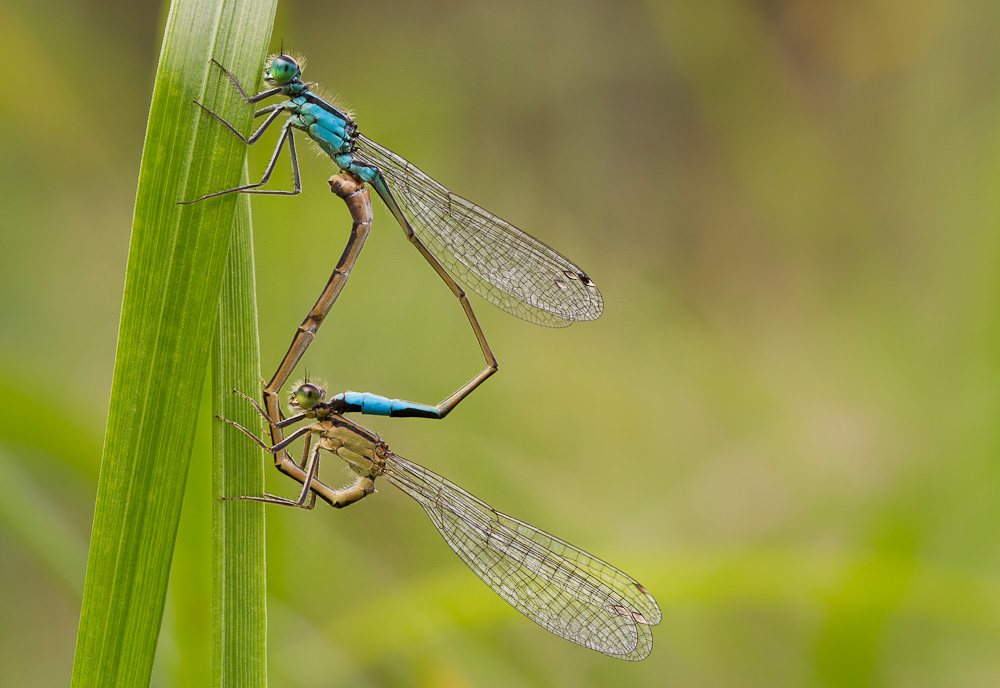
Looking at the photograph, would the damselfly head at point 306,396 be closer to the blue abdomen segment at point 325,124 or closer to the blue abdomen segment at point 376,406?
the blue abdomen segment at point 376,406

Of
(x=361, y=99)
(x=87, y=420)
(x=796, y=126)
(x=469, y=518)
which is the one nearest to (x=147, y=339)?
(x=469, y=518)

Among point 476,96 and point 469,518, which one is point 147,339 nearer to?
point 469,518

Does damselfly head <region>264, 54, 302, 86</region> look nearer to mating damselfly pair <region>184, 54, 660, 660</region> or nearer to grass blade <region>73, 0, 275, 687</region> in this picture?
mating damselfly pair <region>184, 54, 660, 660</region>

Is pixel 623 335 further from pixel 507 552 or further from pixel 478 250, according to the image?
pixel 507 552

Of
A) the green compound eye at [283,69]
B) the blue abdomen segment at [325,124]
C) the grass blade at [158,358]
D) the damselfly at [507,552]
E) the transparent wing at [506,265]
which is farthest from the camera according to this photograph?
the transparent wing at [506,265]

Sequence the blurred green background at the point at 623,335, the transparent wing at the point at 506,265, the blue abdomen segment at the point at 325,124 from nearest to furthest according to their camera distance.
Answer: the blue abdomen segment at the point at 325,124 → the transparent wing at the point at 506,265 → the blurred green background at the point at 623,335

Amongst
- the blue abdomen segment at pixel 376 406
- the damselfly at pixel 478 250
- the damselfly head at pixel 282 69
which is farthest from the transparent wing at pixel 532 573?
the damselfly head at pixel 282 69

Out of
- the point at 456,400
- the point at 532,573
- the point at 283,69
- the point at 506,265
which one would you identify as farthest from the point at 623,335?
the point at 283,69

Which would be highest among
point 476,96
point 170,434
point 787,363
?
point 476,96
